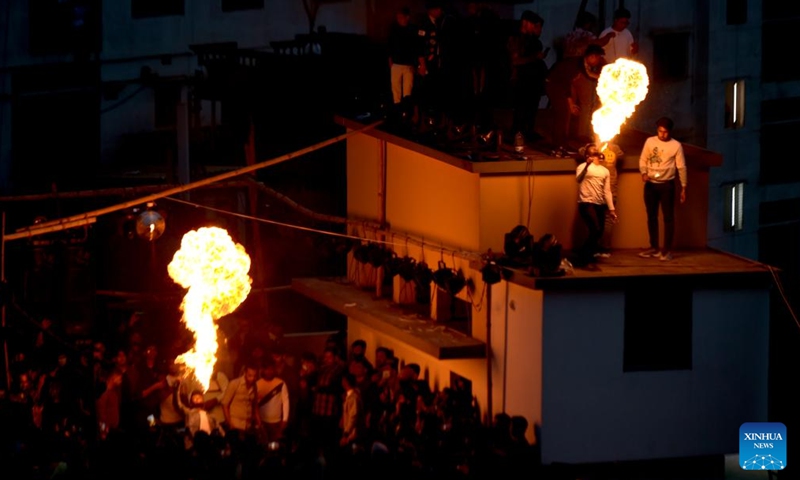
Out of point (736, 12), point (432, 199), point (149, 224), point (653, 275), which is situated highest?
point (736, 12)

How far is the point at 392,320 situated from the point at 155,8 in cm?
1345

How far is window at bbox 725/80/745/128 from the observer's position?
30891mm

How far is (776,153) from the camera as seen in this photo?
31.8 meters

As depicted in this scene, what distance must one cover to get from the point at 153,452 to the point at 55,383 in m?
4.03

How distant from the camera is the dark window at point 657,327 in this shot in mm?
18578

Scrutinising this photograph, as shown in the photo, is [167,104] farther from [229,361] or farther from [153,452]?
[153,452]

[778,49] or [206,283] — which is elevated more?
[778,49]

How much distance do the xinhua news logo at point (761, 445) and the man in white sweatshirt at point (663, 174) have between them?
9.14 feet

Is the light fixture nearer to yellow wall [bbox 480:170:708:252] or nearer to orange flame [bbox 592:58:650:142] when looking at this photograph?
yellow wall [bbox 480:170:708:252]

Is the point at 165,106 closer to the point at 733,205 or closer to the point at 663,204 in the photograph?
the point at 733,205

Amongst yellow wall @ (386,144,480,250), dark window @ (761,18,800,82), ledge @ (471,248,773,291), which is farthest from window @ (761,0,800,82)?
ledge @ (471,248,773,291)

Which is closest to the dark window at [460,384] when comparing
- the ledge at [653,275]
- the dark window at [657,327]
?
the ledge at [653,275]

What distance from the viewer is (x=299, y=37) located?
27844mm

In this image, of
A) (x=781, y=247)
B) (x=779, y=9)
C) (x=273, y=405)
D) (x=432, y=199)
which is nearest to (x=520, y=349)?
(x=432, y=199)
